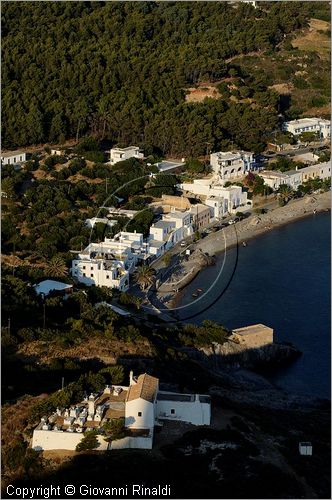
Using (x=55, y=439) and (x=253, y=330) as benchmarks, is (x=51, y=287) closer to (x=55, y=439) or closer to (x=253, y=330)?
(x=253, y=330)

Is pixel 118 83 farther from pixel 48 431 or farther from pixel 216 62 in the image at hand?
pixel 48 431

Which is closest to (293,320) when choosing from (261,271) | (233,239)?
(261,271)

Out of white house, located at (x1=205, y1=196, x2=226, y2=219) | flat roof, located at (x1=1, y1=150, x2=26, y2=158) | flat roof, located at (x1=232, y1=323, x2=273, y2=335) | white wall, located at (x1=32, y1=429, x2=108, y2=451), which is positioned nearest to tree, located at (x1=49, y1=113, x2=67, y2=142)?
flat roof, located at (x1=1, y1=150, x2=26, y2=158)

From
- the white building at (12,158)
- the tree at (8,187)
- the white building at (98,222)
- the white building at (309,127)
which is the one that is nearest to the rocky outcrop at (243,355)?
the white building at (98,222)

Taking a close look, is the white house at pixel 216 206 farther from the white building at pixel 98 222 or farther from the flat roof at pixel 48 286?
the flat roof at pixel 48 286

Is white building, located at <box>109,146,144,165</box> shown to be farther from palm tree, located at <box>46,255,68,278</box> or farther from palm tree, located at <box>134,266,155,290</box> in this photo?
palm tree, located at <box>46,255,68,278</box>
